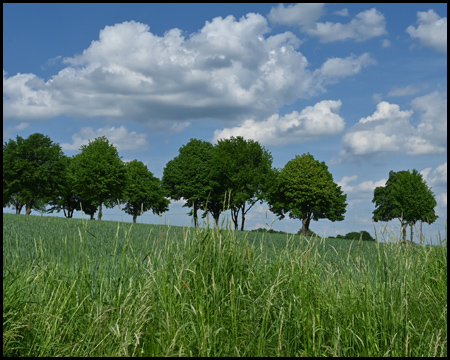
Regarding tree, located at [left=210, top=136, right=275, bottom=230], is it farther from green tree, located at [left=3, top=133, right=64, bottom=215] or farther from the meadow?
the meadow

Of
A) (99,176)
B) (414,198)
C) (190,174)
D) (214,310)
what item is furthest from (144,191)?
(214,310)

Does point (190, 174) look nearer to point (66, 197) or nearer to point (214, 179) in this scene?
point (214, 179)

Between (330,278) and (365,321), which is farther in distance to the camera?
(330,278)

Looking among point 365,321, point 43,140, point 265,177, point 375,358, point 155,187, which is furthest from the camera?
point 155,187

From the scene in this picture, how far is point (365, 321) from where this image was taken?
A: 4.59m

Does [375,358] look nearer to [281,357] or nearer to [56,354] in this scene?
[281,357]

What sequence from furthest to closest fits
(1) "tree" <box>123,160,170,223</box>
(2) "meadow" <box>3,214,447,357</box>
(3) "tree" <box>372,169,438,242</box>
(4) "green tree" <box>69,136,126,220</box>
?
(1) "tree" <box>123,160,170,223</box> → (4) "green tree" <box>69,136,126,220</box> → (3) "tree" <box>372,169,438,242</box> → (2) "meadow" <box>3,214,447,357</box>

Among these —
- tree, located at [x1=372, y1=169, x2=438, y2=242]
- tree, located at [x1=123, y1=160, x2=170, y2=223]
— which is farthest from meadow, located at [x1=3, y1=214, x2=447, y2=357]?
tree, located at [x1=123, y1=160, x2=170, y2=223]

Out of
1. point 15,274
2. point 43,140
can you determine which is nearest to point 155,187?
point 43,140

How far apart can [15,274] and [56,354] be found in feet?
4.74

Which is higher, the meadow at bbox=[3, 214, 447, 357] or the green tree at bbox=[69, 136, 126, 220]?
the green tree at bbox=[69, 136, 126, 220]

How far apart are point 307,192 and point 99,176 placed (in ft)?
75.2

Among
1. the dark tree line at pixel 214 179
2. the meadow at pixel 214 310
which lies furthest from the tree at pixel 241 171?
the meadow at pixel 214 310

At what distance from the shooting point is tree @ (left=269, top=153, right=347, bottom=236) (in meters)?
46.4
